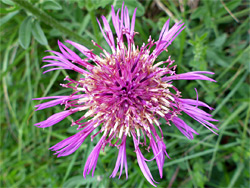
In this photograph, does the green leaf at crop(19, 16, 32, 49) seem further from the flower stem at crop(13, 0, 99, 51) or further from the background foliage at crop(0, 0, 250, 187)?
the flower stem at crop(13, 0, 99, 51)

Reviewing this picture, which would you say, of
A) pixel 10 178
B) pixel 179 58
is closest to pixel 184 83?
pixel 179 58

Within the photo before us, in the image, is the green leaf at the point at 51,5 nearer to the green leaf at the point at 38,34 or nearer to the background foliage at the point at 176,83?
the background foliage at the point at 176,83

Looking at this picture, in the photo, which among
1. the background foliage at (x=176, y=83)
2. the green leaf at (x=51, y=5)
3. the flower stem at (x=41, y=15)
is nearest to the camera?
the flower stem at (x=41, y=15)

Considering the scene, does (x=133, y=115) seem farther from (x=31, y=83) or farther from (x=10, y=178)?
(x=10, y=178)

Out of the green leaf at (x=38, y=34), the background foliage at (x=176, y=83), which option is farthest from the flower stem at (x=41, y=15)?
the green leaf at (x=38, y=34)

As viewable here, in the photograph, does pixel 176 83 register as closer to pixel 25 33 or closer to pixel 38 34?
pixel 38 34
